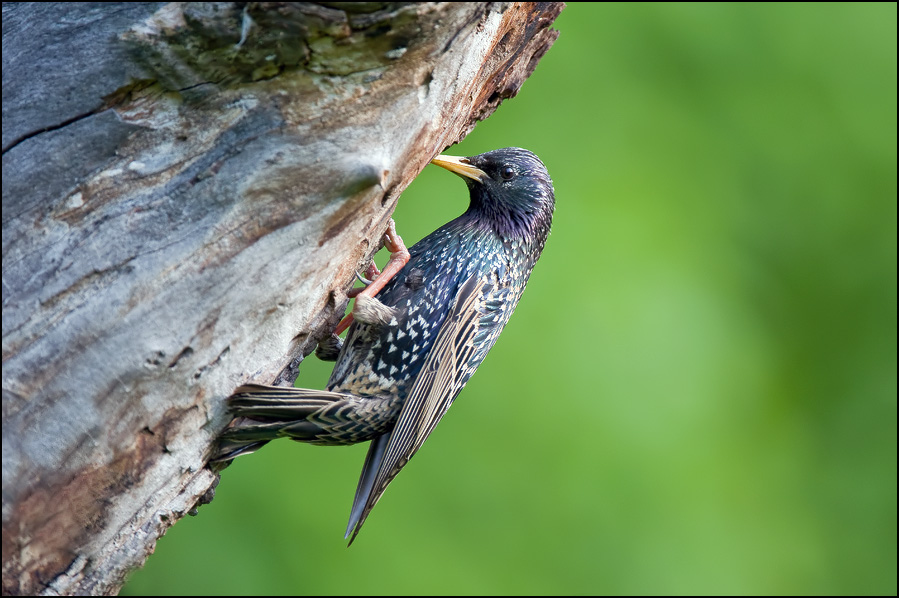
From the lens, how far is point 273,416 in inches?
93.0

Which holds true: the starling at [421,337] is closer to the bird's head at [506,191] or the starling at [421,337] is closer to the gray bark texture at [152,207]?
the bird's head at [506,191]

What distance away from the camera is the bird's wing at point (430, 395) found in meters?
2.58

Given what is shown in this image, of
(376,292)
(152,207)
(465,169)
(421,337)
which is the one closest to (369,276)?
(376,292)

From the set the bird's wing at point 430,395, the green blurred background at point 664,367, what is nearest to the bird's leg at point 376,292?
the bird's wing at point 430,395

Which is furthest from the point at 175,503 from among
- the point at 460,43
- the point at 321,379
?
the point at 321,379

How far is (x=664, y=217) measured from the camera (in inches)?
205

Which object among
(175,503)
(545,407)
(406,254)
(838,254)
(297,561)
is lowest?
(297,561)

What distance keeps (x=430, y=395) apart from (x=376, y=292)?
1.40 feet

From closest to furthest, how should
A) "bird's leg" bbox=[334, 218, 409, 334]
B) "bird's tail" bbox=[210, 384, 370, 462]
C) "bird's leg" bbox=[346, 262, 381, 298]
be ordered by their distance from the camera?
"bird's tail" bbox=[210, 384, 370, 462], "bird's leg" bbox=[334, 218, 409, 334], "bird's leg" bbox=[346, 262, 381, 298]

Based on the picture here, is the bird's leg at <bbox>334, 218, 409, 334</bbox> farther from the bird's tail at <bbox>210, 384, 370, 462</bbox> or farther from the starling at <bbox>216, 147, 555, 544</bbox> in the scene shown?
the bird's tail at <bbox>210, 384, 370, 462</bbox>

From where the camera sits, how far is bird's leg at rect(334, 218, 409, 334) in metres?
2.72

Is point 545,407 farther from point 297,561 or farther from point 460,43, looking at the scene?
point 460,43

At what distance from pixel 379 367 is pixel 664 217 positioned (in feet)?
9.76

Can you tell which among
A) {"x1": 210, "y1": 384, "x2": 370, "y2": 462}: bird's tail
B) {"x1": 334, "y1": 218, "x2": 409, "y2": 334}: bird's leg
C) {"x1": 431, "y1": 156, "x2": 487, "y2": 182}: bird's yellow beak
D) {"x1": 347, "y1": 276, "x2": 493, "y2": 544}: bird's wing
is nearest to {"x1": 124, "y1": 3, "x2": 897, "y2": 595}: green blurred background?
{"x1": 431, "y1": 156, "x2": 487, "y2": 182}: bird's yellow beak
